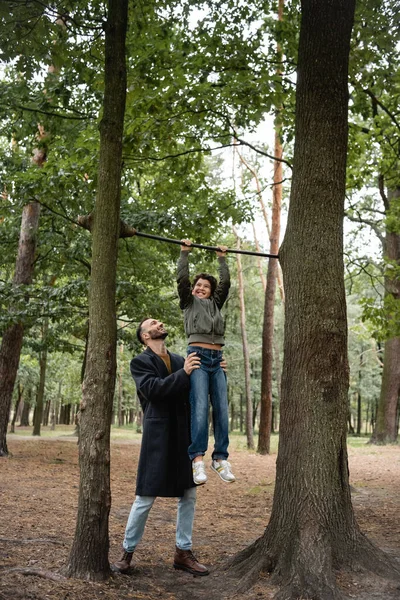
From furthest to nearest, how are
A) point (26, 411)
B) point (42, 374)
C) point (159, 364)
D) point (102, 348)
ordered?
1. point (26, 411)
2. point (42, 374)
3. point (159, 364)
4. point (102, 348)

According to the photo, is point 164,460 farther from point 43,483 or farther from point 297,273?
point 43,483

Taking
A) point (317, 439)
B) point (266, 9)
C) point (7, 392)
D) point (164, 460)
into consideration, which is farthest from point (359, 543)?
point (7, 392)

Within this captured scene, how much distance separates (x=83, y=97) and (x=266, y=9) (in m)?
3.28

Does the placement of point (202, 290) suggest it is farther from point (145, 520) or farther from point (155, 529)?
point (155, 529)

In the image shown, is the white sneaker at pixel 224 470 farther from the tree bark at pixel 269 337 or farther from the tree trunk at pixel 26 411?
the tree trunk at pixel 26 411

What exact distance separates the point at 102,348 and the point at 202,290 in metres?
1.21

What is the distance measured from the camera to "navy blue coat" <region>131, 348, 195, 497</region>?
4.61m

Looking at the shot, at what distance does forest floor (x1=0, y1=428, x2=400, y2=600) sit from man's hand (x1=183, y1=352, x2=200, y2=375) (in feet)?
5.53

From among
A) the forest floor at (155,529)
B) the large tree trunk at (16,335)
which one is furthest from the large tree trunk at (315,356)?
the large tree trunk at (16,335)

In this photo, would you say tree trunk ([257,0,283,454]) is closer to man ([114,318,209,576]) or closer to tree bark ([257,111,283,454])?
tree bark ([257,111,283,454])

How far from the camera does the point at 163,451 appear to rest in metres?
4.66

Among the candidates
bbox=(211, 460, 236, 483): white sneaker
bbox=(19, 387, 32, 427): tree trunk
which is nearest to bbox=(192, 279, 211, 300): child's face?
bbox=(211, 460, 236, 483): white sneaker

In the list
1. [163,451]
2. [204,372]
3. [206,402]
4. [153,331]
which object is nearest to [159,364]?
[153,331]

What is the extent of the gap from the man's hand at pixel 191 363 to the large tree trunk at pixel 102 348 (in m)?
0.60
